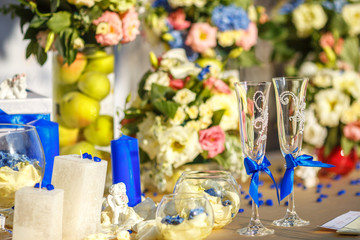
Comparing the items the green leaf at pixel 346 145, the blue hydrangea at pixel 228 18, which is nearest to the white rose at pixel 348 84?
the green leaf at pixel 346 145

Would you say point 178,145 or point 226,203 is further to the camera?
point 178,145

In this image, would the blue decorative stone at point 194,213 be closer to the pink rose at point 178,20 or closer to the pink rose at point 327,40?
the pink rose at point 178,20

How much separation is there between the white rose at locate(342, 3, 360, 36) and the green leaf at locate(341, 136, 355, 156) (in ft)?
1.54

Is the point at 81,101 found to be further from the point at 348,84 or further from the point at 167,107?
the point at 348,84

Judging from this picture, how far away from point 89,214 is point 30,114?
367 mm

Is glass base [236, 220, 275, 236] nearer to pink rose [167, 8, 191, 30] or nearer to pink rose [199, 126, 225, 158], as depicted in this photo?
pink rose [199, 126, 225, 158]

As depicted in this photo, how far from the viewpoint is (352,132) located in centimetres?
167

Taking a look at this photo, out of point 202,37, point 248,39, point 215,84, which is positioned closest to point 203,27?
point 202,37

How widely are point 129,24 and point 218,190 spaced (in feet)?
1.79

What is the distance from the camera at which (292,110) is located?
1038 millimetres

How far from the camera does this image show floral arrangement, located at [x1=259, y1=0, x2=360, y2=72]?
189 centimetres

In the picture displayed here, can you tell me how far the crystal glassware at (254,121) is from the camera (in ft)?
3.21

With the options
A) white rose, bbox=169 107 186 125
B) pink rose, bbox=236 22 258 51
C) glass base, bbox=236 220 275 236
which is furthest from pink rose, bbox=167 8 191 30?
glass base, bbox=236 220 275 236

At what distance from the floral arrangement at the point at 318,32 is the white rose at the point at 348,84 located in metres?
0.18
